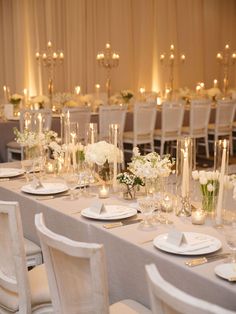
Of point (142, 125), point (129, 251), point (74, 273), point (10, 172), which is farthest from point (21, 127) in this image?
point (74, 273)

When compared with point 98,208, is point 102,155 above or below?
above

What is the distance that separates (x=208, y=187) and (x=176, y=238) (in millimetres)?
519

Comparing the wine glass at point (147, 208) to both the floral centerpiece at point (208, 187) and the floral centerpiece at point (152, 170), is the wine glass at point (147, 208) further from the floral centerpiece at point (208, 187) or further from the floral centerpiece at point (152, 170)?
the floral centerpiece at point (208, 187)

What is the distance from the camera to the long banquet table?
193 centimetres

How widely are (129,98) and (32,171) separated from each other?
510 centimetres

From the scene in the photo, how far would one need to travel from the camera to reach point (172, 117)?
24.9 ft

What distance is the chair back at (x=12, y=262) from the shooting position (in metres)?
2.37

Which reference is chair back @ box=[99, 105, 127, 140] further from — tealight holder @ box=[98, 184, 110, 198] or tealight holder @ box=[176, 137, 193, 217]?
tealight holder @ box=[176, 137, 193, 217]

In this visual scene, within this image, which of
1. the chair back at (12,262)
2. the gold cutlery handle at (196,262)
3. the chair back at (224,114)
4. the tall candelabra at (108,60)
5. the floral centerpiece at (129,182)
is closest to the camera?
the gold cutlery handle at (196,262)

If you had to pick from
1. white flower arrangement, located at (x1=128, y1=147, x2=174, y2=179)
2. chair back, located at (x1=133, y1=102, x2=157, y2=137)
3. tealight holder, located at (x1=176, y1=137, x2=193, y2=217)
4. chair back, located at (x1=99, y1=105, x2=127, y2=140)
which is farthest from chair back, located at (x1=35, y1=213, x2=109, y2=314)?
chair back, located at (x1=133, y1=102, x2=157, y2=137)

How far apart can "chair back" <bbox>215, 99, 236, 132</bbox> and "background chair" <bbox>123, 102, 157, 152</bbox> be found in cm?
113

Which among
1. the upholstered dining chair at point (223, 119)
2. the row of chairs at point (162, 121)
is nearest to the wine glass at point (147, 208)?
the row of chairs at point (162, 121)

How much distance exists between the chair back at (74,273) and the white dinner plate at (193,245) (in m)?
0.38

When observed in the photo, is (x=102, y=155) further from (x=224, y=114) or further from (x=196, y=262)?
(x=224, y=114)
